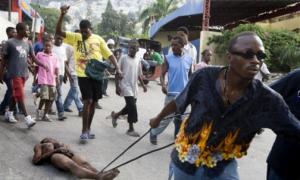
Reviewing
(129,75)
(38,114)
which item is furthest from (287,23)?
(38,114)

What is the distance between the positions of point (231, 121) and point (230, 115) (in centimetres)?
4

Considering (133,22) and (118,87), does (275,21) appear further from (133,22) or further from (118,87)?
(133,22)

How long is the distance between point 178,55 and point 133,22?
307 feet

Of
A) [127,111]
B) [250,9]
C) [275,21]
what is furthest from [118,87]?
[250,9]

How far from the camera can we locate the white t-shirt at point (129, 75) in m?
8.23

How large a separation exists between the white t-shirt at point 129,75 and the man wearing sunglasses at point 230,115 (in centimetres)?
515

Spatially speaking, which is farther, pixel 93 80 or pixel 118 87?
pixel 118 87

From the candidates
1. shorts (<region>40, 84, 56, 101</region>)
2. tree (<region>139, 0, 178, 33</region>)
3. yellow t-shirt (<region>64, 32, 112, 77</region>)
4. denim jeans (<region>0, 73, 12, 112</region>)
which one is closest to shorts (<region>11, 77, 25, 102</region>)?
denim jeans (<region>0, 73, 12, 112</region>)

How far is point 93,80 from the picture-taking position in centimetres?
729

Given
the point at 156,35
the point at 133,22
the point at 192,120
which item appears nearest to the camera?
the point at 192,120

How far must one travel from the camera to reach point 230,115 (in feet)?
9.62

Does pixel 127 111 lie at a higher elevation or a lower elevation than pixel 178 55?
lower

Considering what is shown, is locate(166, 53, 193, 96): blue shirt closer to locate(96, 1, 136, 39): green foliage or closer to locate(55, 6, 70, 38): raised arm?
locate(55, 6, 70, 38): raised arm

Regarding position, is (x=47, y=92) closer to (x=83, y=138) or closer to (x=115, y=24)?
(x=83, y=138)
